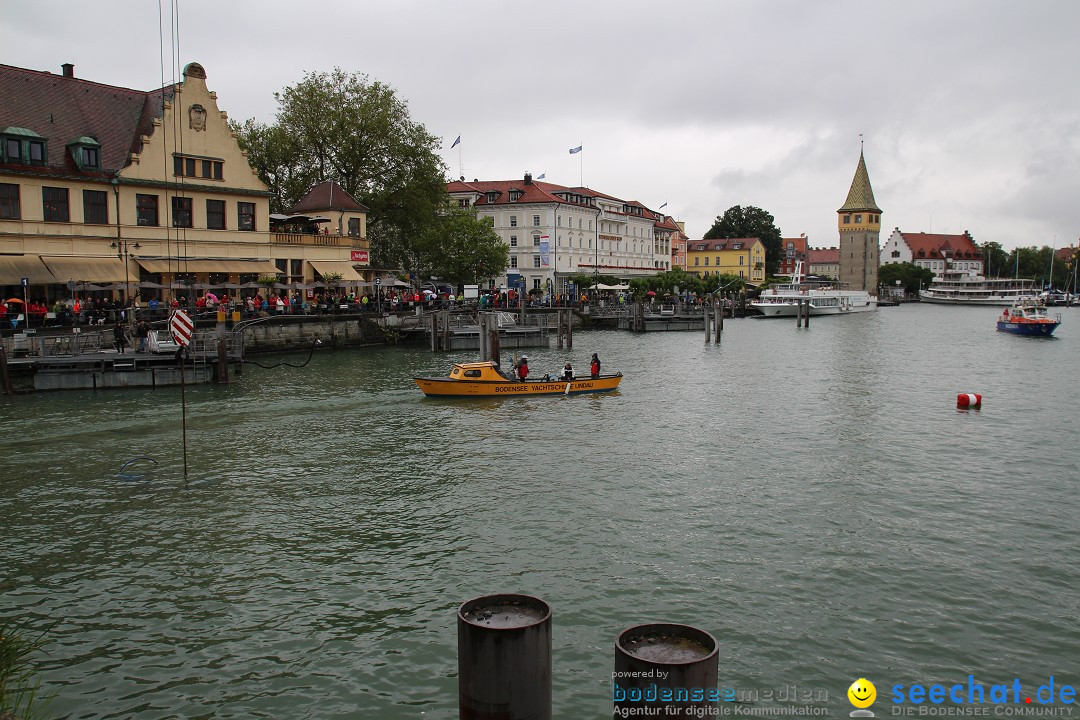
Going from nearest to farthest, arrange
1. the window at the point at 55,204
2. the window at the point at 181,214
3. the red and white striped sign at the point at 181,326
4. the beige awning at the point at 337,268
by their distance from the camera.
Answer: the red and white striped sign at the point at 181,326 → the window at the point at 55,204 → the window at the point at 181,214 → the beige awning at the point at 337,268

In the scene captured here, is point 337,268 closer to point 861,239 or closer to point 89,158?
point 89,158

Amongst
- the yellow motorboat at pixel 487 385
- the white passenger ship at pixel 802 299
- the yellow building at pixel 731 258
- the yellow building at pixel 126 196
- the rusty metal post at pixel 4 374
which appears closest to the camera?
the rusty metal post at pixel 4 374

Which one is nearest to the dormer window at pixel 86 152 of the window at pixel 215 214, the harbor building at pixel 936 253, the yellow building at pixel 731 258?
the window at pixel 215 214

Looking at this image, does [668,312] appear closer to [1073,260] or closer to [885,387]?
[885,387]

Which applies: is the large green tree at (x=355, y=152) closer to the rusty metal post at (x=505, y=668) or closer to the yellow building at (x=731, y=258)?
the rusty metal post at (x=505, y=668)

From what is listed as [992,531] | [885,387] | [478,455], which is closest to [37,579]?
[478,455]

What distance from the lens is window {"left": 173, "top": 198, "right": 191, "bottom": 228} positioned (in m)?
48.9

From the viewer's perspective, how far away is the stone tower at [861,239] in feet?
500

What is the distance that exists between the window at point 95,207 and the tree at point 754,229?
11977cm

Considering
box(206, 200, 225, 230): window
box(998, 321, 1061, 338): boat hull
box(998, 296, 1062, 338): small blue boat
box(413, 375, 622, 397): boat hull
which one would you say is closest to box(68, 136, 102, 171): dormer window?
box(206, 200, 225, 230): window

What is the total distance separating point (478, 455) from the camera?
23.2 m

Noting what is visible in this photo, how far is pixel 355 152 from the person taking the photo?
68062 mm

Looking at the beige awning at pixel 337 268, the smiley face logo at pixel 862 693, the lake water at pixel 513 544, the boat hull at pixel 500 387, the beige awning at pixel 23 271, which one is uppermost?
the beige awning at pixel 337 268

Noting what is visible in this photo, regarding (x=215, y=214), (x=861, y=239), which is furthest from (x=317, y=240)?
(x=861, y=239)
